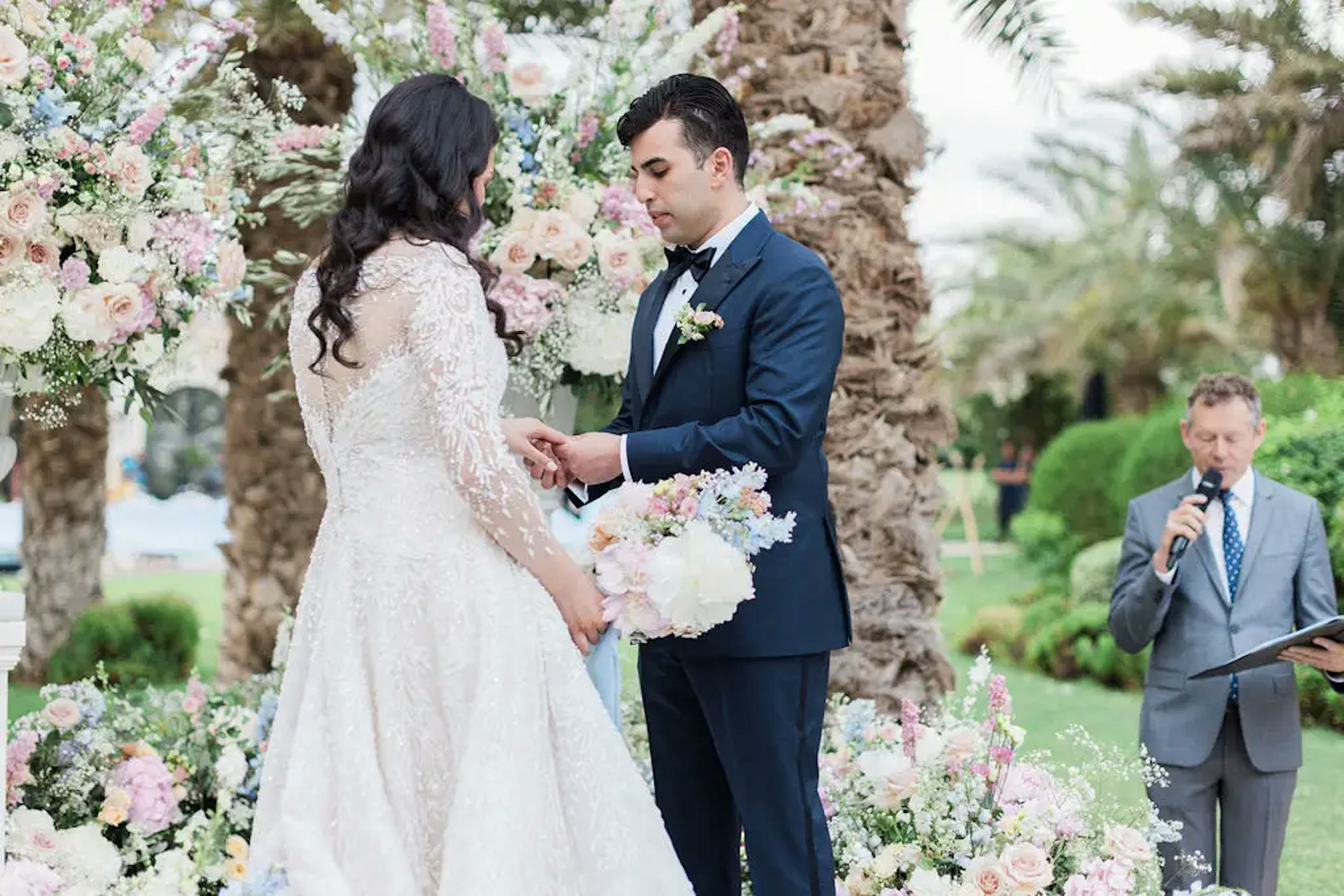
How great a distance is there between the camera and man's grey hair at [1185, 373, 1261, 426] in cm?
405

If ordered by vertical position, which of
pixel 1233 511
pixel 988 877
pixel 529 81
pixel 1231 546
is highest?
pixel 529 81

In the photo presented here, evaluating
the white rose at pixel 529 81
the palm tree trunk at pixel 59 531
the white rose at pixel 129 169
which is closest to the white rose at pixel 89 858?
the white rose at pixel 129 169

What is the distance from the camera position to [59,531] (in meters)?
11.2

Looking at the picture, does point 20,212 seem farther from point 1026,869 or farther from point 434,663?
point 1026,869

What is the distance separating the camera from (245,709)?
4785mm

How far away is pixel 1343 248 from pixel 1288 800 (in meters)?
12.5

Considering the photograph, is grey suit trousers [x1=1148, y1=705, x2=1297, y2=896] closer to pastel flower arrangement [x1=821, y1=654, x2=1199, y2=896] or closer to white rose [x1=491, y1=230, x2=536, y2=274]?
pastel flower arrangement [x1=821, y1=654, x2=1199, y2=896]

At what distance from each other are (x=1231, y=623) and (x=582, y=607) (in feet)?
6.51

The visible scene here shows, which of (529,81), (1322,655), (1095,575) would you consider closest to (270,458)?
(529,81)

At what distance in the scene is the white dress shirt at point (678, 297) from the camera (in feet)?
11.0

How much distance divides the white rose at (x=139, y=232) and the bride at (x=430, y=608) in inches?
31.1

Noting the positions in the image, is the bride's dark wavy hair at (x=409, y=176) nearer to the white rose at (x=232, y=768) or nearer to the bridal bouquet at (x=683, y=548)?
the bridal bouquet at (x=683, y=548)

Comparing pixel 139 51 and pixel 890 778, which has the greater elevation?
pixel 139 51

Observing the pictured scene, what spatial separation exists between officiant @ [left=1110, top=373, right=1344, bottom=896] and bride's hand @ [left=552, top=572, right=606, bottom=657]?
172 cm
